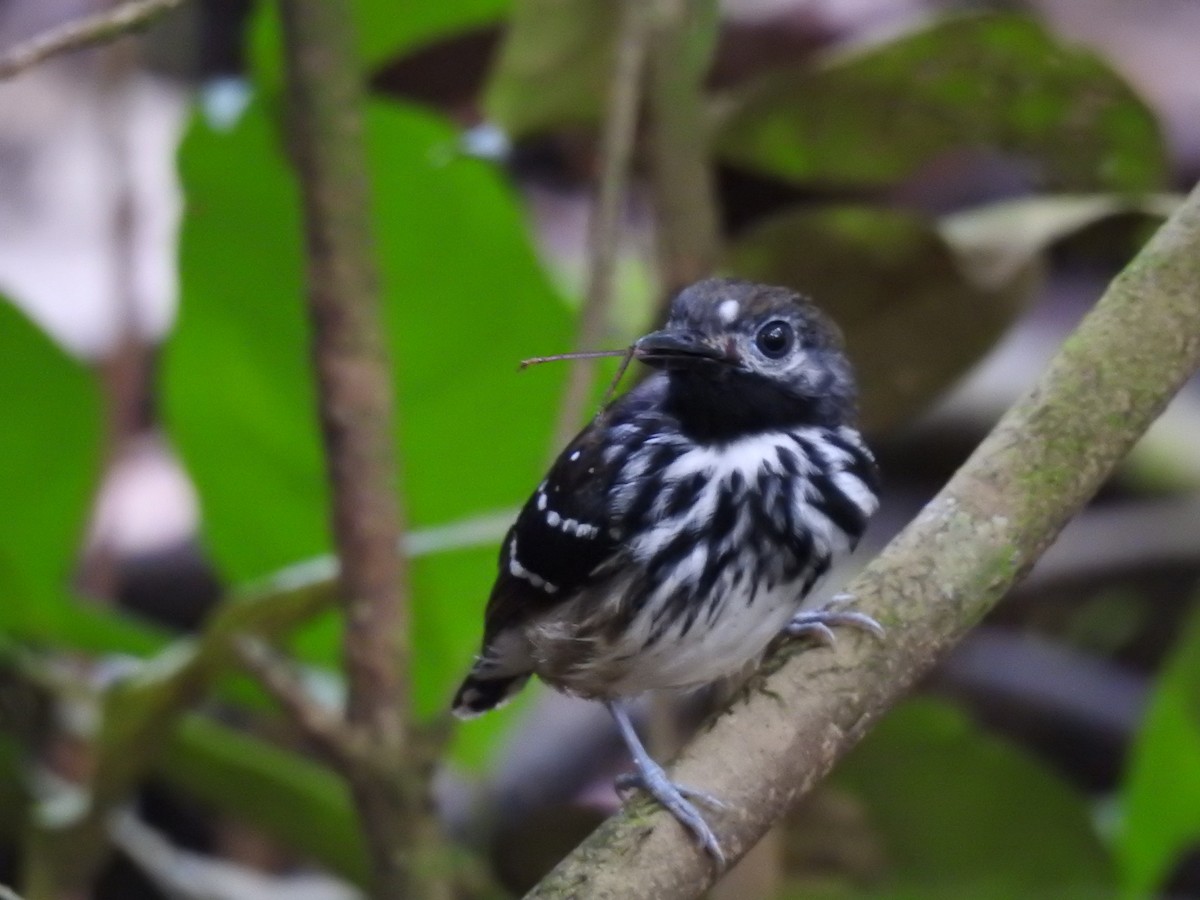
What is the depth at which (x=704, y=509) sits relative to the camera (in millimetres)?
2045

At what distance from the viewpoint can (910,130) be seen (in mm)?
2992

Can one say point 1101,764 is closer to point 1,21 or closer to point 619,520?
point 619,520

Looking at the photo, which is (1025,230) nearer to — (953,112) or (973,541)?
(953,112)

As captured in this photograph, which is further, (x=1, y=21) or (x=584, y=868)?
(x=1, y=21)

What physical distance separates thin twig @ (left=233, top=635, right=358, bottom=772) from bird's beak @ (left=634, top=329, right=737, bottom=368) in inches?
32.1

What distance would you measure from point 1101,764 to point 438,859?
247cm

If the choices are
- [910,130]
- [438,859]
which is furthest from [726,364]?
[910,130]

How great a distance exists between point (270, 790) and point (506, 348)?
88 centimetres

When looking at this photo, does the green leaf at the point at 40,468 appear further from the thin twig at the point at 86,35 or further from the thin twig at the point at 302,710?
the thin twig at the point at 86,35

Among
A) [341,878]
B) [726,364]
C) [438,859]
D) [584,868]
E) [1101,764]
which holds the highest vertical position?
[726,364]

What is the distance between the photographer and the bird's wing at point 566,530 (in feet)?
6.69

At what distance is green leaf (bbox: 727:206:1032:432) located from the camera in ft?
9.27

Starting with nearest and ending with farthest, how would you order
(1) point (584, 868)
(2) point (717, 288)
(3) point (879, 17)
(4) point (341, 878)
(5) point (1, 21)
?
(1) point (584, 868) → (2) point (717, 288) → (4) point (341, 878) → (3) point (879, 17) → (5) point (1, 21)

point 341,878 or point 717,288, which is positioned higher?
point 717,288
